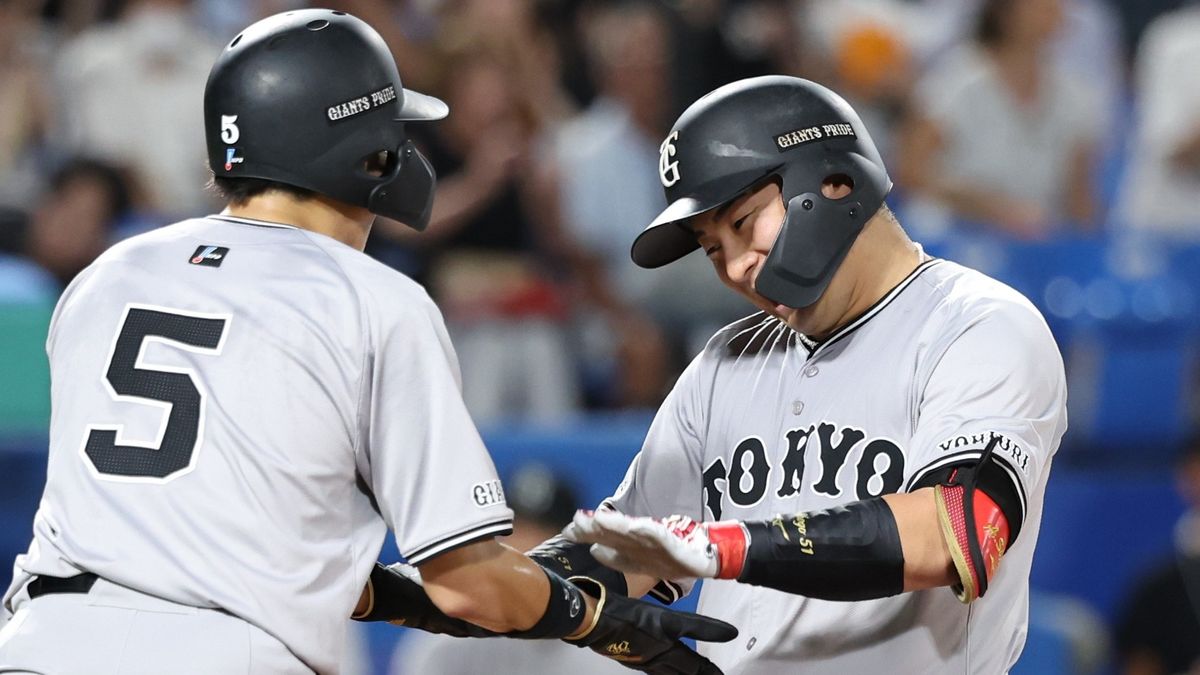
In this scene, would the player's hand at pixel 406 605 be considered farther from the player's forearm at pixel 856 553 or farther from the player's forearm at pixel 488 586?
the player's forearm at pixel 856 553

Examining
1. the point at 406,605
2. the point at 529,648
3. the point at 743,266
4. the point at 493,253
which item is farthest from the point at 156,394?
the point at 493,253

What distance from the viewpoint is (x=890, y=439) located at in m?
3.36

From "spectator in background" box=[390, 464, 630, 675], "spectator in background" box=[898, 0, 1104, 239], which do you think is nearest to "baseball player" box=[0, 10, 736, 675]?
"spectator in background" box=[390, 464, 630, 675]

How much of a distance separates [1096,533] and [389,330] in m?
5.04

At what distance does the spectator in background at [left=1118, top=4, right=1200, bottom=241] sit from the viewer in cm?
845

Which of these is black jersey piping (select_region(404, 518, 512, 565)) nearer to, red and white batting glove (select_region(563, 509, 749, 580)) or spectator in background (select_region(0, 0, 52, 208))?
red and white batting glove (select_region(563, 509, 749, 580))

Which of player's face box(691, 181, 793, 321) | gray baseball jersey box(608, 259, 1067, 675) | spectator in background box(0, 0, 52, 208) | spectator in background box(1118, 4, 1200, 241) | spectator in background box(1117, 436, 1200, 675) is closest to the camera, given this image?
gray baseball jersey box(608, 259, 1067, 675)

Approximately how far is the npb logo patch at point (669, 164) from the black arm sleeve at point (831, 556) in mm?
803

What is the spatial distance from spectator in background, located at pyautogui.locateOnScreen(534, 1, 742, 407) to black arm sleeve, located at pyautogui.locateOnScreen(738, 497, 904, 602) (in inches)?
191

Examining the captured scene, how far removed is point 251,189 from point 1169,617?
5.15 m

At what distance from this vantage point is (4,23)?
801 cm

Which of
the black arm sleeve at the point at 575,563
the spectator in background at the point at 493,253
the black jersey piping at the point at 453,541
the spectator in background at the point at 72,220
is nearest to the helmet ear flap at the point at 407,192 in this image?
the black jersey piping at the point at 453,541

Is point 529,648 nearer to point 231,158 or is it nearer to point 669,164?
point 669,164

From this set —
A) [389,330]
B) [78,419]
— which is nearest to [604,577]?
[389,330]
